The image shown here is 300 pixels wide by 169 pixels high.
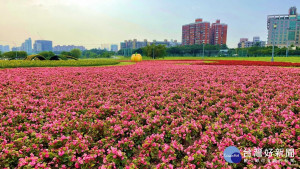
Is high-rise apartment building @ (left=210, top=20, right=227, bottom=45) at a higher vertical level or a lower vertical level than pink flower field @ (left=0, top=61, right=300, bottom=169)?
higher

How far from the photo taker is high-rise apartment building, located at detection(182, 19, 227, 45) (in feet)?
525

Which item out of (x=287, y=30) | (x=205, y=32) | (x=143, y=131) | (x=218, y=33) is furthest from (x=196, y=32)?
(x=143, y=131)

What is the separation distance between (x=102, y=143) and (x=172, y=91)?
456 centimetres

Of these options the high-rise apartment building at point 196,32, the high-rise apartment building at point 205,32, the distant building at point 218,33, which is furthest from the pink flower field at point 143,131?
the distant building at point 218,33

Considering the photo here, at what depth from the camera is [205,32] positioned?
15938 cm

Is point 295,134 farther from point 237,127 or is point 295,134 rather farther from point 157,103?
point 157,103

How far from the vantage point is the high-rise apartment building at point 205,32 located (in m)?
160

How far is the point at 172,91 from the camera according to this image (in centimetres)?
812

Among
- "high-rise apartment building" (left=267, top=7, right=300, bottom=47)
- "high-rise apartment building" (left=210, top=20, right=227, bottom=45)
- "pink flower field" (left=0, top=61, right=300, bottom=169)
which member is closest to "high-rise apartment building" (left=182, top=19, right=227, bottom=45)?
"high-rise apartment building" (left=210, top=20, right=227, bottom=45)

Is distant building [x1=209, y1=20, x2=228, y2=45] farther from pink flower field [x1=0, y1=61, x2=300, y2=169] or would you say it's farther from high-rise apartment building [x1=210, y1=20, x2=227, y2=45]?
pink flower field [x1=0, y1=61, x2=300, y2=169]

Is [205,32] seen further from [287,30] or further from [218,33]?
[287,30]

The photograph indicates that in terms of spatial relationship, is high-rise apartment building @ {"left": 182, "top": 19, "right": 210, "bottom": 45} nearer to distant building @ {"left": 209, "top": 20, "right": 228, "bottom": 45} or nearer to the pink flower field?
distant building @ {"left": 209, "top": 20, "right": 228, "bottom": 45}

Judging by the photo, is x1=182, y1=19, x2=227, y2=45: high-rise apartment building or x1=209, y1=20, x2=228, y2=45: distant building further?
x1=209, y1=20, x2=228, y2=45: distant building

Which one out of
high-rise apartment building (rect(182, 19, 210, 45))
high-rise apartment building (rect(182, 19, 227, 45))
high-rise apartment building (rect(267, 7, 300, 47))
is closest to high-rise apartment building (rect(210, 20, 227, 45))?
high-rise apartment building (rect(182, 19, 227, 45))
